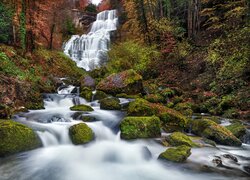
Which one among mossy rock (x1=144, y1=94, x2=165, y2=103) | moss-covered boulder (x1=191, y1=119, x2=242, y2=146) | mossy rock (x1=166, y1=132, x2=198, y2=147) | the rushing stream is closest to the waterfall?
mossy rock (x1=144, y1=94, x2=165, y2=103)

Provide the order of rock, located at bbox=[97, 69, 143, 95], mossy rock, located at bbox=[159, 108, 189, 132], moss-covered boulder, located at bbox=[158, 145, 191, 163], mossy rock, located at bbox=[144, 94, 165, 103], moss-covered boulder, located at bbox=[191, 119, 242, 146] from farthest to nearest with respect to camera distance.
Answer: rock, located at bbox=[97, 69, 143, 95] → mossy rock, located at bbox=[144, 94, 165, 103] → mossy rock, located at bbox=[159, 108, 189, 132] → moss-covered boulder, located at bbox=[191, 119, 242, 146] → moss-covered boulder, located at bbox=[158, 145, 191, 163]

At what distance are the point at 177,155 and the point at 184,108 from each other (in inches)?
258

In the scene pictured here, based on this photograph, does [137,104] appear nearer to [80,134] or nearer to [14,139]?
[80,134]

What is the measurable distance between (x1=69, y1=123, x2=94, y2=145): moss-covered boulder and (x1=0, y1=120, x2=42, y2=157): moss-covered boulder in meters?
1.13

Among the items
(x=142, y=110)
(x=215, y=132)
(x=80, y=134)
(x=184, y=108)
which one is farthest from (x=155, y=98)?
(x=80, y=134)

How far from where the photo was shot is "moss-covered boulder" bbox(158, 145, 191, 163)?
611 cm

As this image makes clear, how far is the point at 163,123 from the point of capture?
946 centimetres

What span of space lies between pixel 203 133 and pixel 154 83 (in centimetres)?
898

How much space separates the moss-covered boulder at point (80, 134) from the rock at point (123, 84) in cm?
664

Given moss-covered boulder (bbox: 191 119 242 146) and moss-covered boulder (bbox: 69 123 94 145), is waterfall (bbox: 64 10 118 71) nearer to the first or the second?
moss-covered boulder (bbox: 191 119 242 146)

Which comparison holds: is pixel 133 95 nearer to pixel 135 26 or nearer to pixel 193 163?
pixel 193 163

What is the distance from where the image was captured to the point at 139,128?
26.2 ft

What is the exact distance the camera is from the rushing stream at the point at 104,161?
221 inches

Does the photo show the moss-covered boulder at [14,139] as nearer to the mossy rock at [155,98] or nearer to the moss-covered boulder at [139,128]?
the moss-covered boulder at [139,128]
